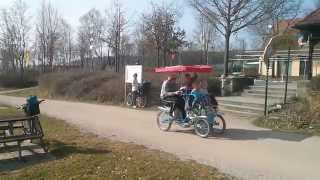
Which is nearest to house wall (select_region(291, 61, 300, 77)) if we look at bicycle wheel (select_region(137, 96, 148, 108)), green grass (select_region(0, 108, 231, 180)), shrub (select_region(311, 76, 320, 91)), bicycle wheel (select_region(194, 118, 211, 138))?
bicycle wheel (select_region(137, 96, 148, 108))

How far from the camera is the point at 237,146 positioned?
1123cm

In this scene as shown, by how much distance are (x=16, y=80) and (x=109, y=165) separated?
4179 cm

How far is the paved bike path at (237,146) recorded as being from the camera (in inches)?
354

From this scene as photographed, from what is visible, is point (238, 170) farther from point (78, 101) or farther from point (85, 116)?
point (78, 101)

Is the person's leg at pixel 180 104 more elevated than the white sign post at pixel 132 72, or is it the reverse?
the white sign post at pixel 132 72

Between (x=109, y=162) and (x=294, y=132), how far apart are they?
5956mm

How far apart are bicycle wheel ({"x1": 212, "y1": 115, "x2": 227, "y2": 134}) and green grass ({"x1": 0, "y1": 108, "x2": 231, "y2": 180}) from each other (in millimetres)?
2687

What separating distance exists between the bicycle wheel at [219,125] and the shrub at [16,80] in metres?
37.7

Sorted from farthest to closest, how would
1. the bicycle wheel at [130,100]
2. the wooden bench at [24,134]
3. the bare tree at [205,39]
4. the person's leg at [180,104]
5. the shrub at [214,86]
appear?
the bare tree at [205,39], the shrub at [214,86], the bicycle wheel at [130,100], the person's leg at [180,104], the wooden bench at [24,134]

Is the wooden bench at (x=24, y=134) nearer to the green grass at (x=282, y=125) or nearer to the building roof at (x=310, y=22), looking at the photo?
the green grass at (x=282, y=125)

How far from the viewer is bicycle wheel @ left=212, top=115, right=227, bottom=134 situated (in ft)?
42.6

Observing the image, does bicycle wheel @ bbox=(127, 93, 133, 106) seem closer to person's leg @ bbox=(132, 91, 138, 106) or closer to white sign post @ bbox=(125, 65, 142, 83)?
person's leg @ bbox=(132, 91, 138, 106)

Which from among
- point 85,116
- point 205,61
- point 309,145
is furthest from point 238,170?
point 205,61

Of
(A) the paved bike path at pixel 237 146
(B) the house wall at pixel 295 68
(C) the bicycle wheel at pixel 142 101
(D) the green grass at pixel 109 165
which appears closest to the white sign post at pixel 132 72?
(C) the bicycle wheel at pixel 142 101
